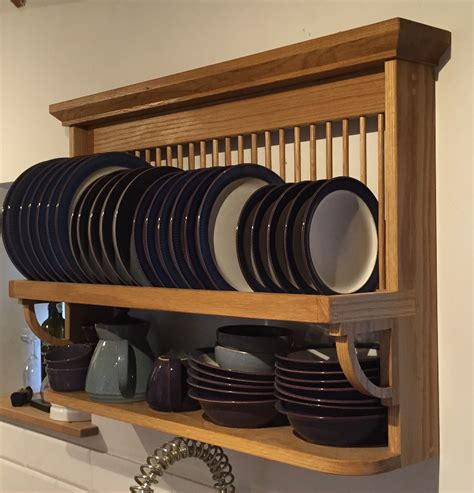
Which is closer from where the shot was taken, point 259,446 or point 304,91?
point 259,446

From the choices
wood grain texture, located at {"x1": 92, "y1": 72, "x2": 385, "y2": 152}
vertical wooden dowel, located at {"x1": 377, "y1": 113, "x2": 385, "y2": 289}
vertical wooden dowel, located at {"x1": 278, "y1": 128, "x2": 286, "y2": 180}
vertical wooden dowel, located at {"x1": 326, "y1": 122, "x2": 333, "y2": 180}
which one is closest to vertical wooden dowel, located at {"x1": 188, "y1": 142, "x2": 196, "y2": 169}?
wood grain texture, located at {"x1": 92, "y1": 72, "x2": 385, "y2": 152}

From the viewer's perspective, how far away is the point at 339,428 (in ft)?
3.71

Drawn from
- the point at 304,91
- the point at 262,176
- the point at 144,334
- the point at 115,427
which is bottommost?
the point at 115,427

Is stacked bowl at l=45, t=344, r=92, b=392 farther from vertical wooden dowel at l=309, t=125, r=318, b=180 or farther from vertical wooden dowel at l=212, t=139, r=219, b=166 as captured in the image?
vertical wooden dowel at l=309, t=125, r=318, b=180

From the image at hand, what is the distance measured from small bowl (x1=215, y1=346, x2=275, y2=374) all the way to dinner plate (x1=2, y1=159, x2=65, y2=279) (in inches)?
20.5

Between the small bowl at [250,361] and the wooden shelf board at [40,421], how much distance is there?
77 cm

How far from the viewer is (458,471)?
1.19 metres

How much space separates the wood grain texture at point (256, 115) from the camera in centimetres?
124

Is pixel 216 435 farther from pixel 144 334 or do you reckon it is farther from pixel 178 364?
pixel 144 334

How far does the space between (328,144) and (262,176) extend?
0.40 feet

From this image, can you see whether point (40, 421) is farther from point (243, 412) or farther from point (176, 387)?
point (243, 412)

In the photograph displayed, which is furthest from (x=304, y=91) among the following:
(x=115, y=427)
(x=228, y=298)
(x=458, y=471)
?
(x=115, y=427)

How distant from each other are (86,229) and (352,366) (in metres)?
0.60

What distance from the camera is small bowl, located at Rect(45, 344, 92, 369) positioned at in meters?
1.57
